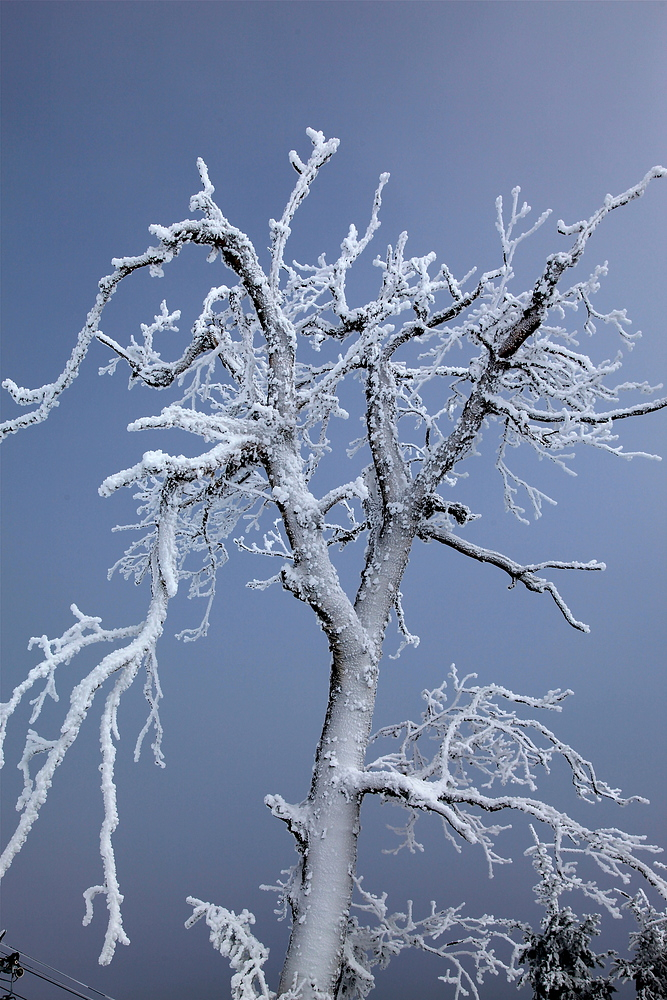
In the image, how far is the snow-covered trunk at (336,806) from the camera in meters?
3.42

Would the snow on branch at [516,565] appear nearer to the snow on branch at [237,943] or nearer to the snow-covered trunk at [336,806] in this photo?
the snow-covered trunk at [336,806]

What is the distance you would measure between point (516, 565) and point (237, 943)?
8.52 feet

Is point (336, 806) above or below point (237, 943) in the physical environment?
above

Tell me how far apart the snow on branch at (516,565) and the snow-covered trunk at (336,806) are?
1.07 ft

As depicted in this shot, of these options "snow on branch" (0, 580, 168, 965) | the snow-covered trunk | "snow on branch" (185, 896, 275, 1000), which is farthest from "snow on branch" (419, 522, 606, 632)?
"snow on branch" (185, 896, 275, 1000)

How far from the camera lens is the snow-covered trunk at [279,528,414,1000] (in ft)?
11.2

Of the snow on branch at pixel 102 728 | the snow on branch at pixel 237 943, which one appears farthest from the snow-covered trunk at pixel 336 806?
the snow on branch at pixel 102 728

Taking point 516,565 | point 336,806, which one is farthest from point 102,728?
point 516,565

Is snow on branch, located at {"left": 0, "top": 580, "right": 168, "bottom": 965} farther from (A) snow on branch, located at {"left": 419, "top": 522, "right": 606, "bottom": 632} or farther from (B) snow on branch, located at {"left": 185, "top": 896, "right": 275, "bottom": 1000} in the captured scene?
(A) snow on branch, located at {"left": 419, "top": 522, "right": 606, "bottom": 632}

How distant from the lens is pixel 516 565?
4191 millimetres

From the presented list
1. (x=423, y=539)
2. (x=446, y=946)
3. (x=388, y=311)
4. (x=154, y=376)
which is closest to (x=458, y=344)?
(x=388, y=311)

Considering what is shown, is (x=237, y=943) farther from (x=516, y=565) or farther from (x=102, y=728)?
(x=516, y=565)

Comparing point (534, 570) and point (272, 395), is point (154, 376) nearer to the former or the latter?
point (272, 395)

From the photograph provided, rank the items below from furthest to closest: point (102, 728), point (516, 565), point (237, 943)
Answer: point (516, 565)
point (237, 943)
point (102, 728)
